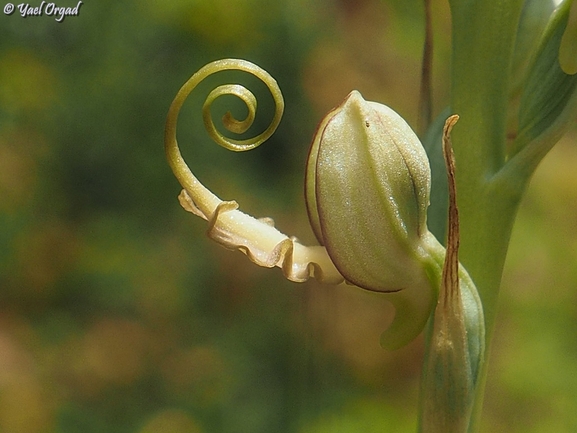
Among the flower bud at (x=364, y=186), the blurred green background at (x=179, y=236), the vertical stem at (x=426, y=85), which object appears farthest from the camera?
the blurred green background at (x=179, y=236)

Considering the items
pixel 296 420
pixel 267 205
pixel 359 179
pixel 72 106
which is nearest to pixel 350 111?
pixel 359 179

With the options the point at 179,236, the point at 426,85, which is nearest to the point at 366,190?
the point at 426,85

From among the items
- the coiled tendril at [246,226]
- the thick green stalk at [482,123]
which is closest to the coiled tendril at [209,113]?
the coiled tendril at [246,226]

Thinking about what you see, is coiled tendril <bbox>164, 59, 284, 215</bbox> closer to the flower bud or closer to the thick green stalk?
the flower bud

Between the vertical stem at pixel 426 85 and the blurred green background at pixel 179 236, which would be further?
the blurred green background at pixel 179 236

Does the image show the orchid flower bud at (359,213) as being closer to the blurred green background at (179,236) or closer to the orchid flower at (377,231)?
the orchid flower at (377,231)

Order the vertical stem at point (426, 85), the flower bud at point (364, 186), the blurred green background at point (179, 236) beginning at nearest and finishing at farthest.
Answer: the flower bud at point (364, 186) → the vertical stem at point (426, 85) → the blurred green background at point (179, 236)

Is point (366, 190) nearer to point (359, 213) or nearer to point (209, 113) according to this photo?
point (359, 213)

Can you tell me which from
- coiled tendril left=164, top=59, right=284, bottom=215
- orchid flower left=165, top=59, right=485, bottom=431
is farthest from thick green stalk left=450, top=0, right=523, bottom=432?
coiled tendril left=164, top=59, right=284, bottom=215
